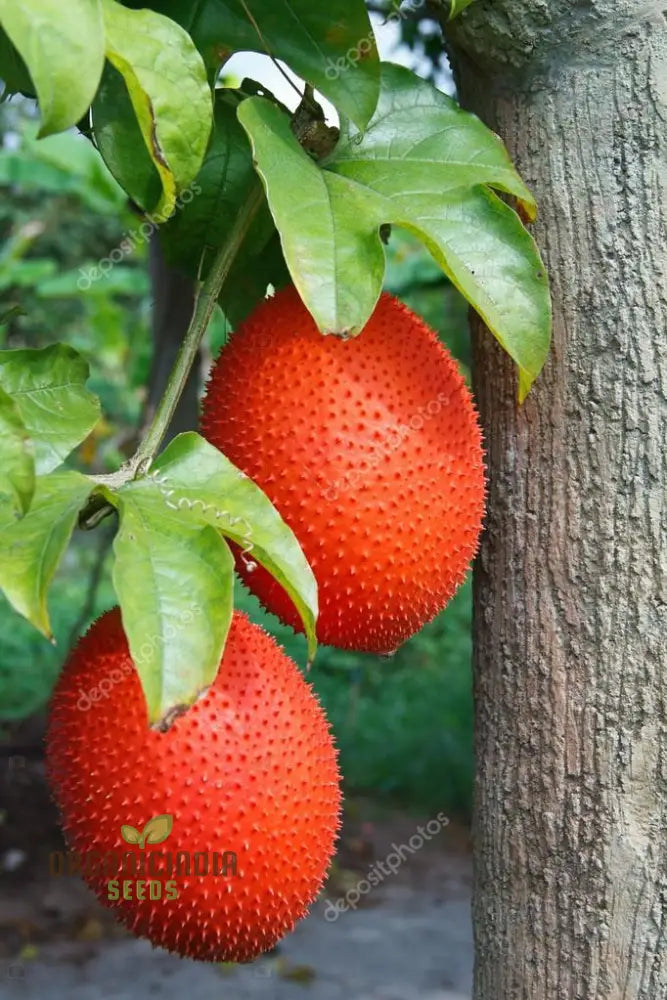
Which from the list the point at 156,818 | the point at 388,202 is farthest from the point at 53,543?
the point at 388,202

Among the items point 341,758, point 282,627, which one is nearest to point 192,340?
point 282,627

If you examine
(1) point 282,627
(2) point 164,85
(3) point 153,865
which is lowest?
(1) point 282,627

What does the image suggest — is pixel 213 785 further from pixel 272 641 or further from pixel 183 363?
pixel 183 363

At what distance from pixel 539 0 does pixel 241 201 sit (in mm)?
287

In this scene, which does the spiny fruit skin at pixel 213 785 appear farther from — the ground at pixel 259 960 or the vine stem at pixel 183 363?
the ground at pixel 259 960

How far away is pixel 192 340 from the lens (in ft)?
2.69

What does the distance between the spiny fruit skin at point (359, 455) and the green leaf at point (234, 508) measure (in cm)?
5

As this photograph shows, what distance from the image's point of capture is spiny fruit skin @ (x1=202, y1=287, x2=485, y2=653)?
2.57 ft

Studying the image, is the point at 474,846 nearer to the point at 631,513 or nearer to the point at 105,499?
the point at 631,513

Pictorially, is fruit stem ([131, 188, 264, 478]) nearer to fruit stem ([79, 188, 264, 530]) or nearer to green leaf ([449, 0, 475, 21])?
fruit stem ([79, 188, 264, 530])

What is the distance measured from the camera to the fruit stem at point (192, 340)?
791 millimetres

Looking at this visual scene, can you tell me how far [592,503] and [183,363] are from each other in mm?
323

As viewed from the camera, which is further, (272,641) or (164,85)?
(272,641)

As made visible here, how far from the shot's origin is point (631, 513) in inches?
33.2
